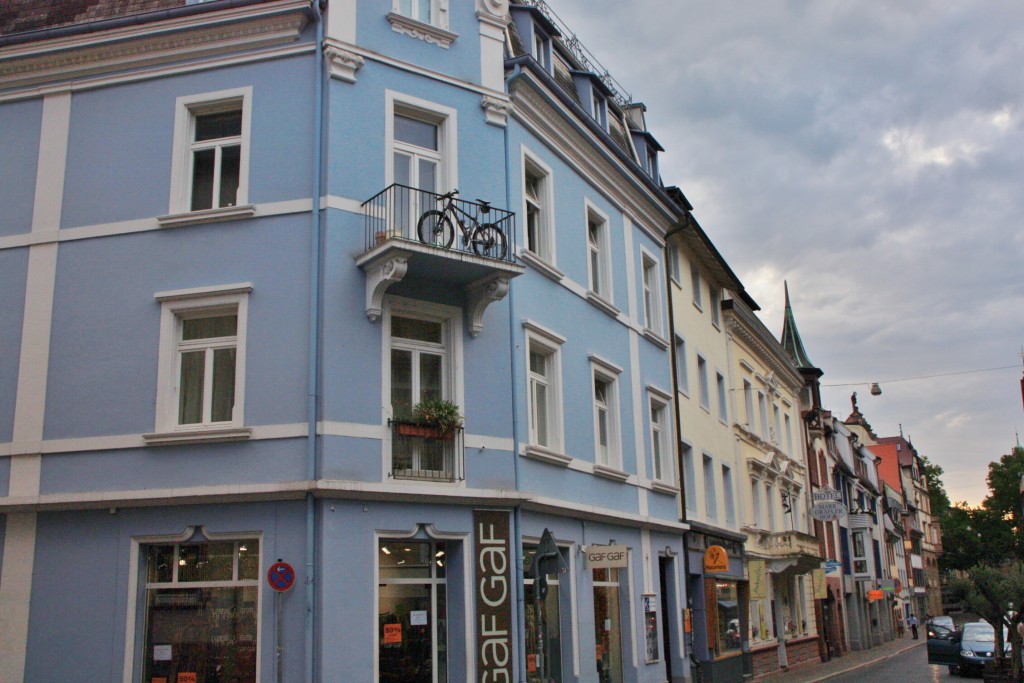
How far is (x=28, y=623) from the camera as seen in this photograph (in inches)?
548

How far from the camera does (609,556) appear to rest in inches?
667

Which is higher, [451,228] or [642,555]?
[451,228]

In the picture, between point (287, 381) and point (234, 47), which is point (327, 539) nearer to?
point (287, 381)

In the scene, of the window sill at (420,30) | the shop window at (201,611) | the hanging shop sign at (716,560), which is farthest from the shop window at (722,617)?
the window sill at (420,30)

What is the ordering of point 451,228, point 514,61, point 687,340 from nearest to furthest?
point 451,228 < point 514,61 < point 687,340

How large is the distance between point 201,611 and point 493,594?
4.17 m

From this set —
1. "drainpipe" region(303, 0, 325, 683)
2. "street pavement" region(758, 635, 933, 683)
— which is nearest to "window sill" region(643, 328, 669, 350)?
"drainpipe" region(303, 0, 325, 683)

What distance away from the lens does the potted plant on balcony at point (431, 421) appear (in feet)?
47.4

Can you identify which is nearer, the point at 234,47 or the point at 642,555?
the point at 234,47

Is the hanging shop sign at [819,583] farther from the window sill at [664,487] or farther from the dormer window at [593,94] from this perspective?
the dormer window at [593,94]

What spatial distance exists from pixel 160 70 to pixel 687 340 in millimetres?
15850

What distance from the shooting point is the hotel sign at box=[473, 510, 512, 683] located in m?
14.6

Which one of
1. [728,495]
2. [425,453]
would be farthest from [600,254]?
[728,495]

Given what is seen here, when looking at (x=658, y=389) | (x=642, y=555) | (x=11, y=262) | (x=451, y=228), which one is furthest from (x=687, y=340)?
(x=11, y=262)
